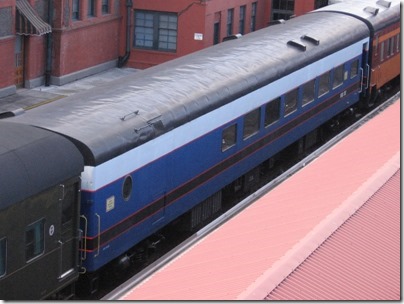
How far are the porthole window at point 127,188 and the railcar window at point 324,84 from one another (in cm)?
963

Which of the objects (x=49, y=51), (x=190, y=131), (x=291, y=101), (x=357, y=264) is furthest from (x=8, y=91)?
(x=357, y=264)

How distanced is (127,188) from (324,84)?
1015 centimetres

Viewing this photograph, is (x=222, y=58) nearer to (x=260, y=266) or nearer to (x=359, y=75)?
(x=359, y=75)

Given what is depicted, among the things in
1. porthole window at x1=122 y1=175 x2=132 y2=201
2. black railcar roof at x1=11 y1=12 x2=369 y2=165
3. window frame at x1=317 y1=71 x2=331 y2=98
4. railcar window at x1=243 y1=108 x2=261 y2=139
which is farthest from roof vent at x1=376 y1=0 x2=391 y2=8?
porthole window at x1=122 y1=175 x2=132 y2=201

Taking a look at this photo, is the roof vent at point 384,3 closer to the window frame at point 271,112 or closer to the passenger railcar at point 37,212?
the window frame at point 271,112

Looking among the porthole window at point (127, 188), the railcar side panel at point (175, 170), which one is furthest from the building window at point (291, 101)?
the porthole window at point (127, 188)

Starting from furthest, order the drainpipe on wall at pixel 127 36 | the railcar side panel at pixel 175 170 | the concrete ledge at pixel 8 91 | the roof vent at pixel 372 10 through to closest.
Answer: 1. the drainpipe on wall at pixel 127 36
2. the concrete ledge at pixel 8 91
3. the roof vent at pixel 372 10
4. the railcar side panel at pixel 175 170

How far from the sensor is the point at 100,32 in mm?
35094

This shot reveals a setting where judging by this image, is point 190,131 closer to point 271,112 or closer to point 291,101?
point 271,112

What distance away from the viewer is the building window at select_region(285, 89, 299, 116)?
20688mm

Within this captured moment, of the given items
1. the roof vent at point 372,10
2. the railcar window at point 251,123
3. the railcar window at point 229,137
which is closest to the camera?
the railcar window at point 229,137

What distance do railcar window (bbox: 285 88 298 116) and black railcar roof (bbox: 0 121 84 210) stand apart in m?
8.62

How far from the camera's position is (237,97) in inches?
702

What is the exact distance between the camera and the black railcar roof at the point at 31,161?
11.5 m
